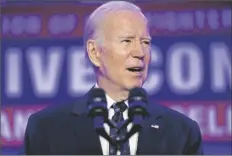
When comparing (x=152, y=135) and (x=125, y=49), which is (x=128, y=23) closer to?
(x=125, y=49)

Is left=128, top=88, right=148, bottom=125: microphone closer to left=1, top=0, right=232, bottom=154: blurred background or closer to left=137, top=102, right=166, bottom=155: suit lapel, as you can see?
left=137, top=102, right=166, bottom=155: suit lapel

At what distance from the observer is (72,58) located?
222 cm

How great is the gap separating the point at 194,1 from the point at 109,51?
4.03 ft

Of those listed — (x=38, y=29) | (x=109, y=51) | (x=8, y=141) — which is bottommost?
(x=8, y=141)

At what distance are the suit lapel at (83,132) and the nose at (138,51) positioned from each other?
154 mm

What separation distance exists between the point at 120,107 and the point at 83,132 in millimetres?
89

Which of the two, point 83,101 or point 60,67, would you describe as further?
point 60,67

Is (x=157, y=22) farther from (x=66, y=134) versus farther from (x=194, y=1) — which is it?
(x=66, y=134)

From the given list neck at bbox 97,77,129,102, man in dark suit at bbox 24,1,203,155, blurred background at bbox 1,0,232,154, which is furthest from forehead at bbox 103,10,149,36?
blurred background at bbox 1,0,232,154

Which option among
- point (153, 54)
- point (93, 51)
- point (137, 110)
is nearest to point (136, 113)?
point (137, 110)

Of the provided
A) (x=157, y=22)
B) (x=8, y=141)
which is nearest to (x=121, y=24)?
(x=157, y=22)

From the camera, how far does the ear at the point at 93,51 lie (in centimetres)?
112

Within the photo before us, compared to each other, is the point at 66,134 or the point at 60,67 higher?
the point at 60,67

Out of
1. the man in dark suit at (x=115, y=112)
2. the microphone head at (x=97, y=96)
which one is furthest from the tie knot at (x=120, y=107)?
the microphone head at (x=97, y=96)
